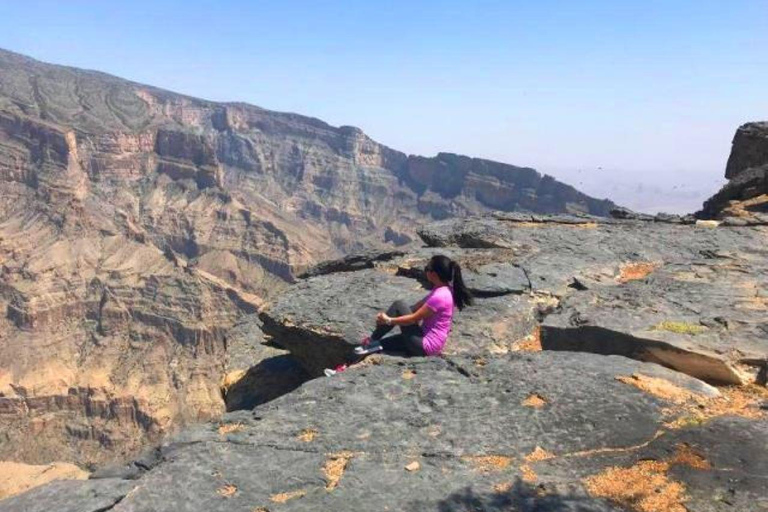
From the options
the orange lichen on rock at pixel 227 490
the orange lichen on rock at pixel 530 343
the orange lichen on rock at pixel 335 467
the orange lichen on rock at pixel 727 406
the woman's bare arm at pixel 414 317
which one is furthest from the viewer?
the orange lichen on rock at pixel 530 343

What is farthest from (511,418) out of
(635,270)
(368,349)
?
(635,270)

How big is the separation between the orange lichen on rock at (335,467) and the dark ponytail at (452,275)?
3.77 metres

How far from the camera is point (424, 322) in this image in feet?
30.0

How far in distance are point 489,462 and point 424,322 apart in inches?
135

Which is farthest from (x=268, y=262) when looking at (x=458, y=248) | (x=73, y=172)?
(x=458, y=248)

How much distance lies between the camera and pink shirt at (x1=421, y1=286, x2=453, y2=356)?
8.90 m

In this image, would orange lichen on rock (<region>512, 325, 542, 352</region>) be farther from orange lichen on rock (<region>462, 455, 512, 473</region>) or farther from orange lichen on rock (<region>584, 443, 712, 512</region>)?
orange lichen on rock (<region>584, 443, 712, 512</region>)

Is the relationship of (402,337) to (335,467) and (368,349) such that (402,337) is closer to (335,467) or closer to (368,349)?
(368,349)

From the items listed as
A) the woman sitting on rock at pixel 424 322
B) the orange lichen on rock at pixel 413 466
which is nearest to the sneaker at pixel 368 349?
the woman sitting on rock at pixel 424 322

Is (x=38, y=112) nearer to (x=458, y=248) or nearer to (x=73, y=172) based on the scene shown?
(x=73, y=172)

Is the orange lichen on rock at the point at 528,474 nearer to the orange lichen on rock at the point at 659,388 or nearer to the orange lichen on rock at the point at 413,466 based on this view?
the orange lichen on rock at the point at 413,466

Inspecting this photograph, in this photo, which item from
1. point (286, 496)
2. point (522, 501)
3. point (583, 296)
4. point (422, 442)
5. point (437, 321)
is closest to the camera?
point (522, 501)

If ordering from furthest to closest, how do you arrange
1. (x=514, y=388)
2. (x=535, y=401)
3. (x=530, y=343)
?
(x=530, y=343)
(x=514, y=388)
(x=535, y=401)

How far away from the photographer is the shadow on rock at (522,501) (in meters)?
5.11
